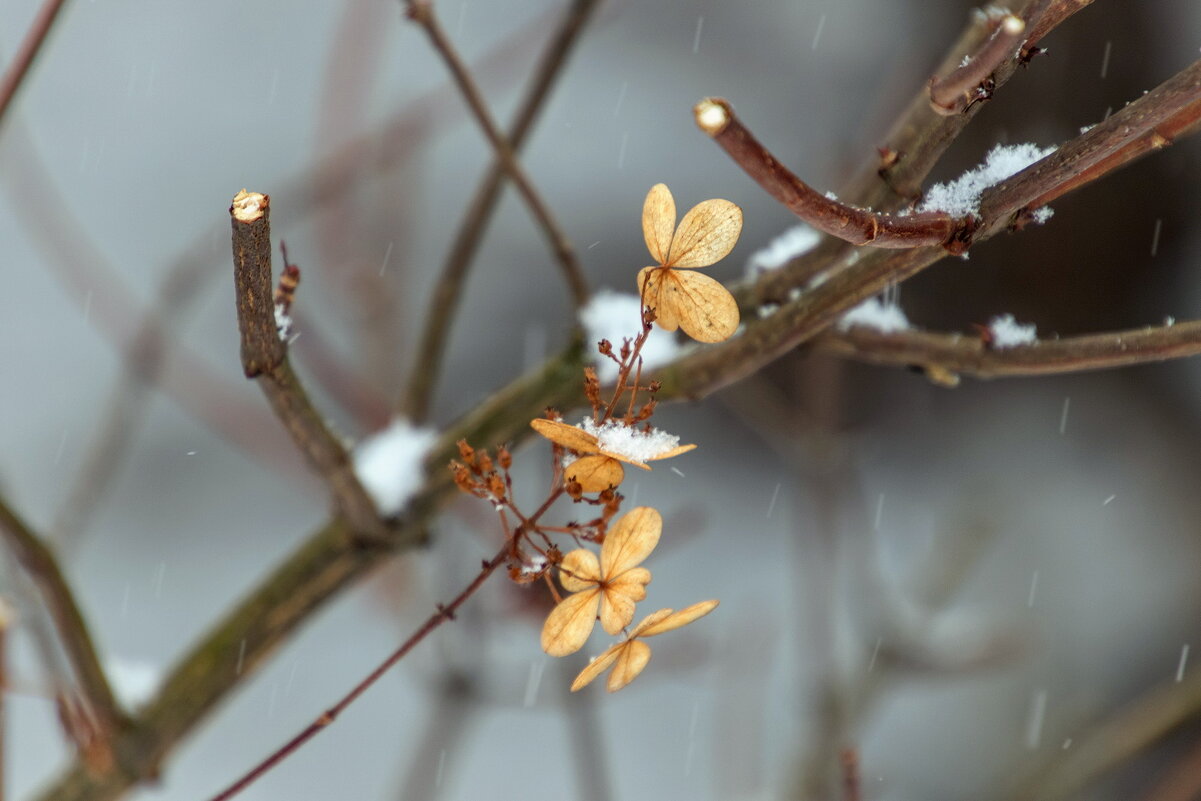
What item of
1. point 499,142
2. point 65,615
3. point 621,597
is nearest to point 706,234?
point 621,597

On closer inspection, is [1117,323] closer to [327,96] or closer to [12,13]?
[327,96]

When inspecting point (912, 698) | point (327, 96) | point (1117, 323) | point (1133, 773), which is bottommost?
point (1133, 773)

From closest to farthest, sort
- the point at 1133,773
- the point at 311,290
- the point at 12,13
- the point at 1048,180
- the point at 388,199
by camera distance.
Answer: the point at 1048,180 < the point at 388,199 < the point at 1133,773 < the point at 12,13 < the point at 311,290

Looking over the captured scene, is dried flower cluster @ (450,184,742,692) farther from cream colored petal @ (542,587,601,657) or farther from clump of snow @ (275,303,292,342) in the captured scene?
clump of snow @ (275,303,292,342)

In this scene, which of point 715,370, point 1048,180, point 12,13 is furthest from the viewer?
point 12,13

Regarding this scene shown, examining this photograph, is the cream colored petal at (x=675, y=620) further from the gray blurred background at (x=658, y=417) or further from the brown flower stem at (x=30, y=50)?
the gray blurred background at (x=658, y=417)

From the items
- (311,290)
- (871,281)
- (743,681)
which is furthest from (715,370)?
(311,290)

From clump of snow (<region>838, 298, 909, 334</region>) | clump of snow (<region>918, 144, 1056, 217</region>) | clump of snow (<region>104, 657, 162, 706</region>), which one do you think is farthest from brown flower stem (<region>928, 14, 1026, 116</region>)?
clump of snow (<region>104, 657, 162, 706</region>)
